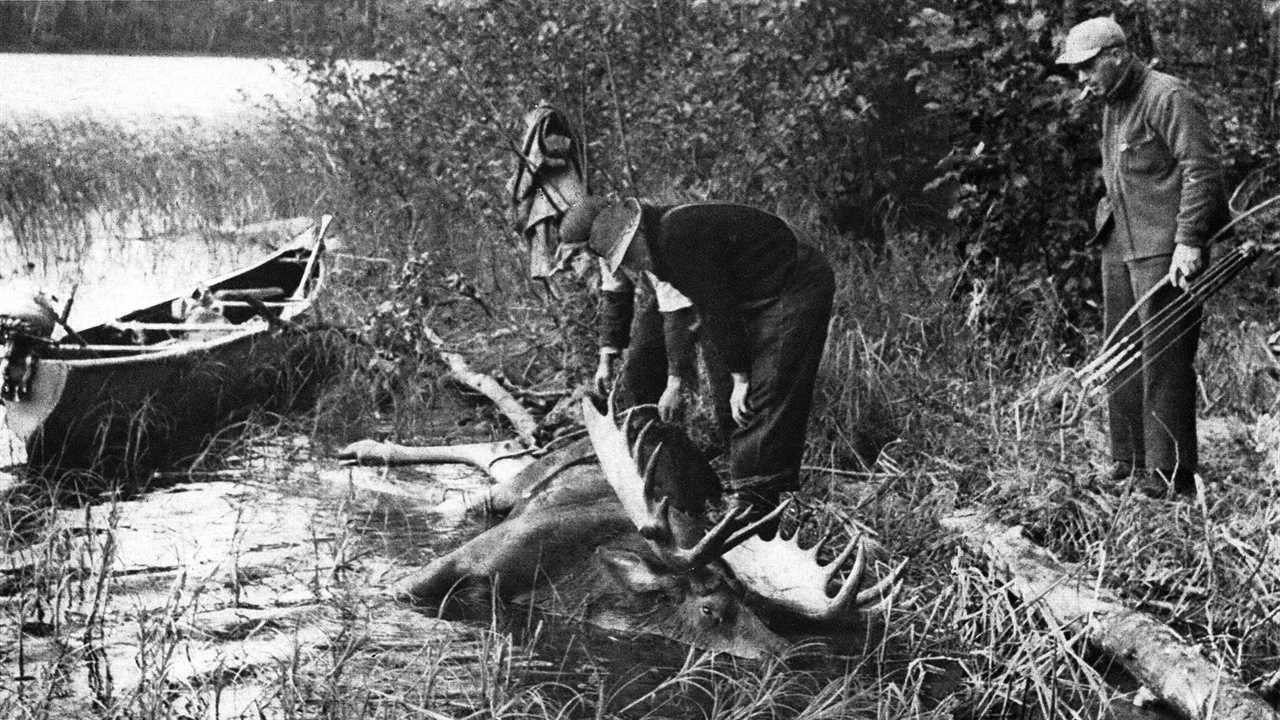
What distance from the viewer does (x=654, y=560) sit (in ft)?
18.5

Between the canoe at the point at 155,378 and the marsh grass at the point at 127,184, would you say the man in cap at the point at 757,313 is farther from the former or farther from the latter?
the marsh grass at the point at 127,184

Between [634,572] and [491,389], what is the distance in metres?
3.58

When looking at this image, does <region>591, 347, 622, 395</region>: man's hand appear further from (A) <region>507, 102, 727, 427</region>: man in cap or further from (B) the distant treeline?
(B) the distant treeline

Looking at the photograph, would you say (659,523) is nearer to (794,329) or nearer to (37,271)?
(794,329)

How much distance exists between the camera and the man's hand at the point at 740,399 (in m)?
6.34

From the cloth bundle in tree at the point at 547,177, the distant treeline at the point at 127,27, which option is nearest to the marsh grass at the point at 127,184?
the distant treeline at the point at 127,27

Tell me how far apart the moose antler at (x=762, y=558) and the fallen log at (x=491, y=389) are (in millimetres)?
2838

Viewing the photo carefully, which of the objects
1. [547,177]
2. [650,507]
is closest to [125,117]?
[547,177]

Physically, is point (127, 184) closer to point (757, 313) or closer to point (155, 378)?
point (155, 378)

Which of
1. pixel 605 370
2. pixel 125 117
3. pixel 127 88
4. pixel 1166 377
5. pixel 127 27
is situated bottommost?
pixel 125 117

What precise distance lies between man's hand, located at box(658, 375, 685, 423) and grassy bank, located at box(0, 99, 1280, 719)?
2.69 feet

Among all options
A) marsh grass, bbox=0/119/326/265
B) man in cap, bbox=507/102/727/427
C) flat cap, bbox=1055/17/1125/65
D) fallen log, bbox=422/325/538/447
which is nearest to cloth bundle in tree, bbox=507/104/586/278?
man in cap, bbox=507/102/727/427

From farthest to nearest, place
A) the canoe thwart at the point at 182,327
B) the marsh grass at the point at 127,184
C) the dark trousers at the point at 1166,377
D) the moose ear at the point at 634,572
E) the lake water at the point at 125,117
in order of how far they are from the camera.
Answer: the marsh grass at the point at 127,184
the lake water at the point at 125,117
the canoe thwart at the point at 182,327
the dark trousers at the point at 1166,377
the moose ear at the point at 634,572

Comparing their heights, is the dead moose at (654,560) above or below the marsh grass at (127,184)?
above
